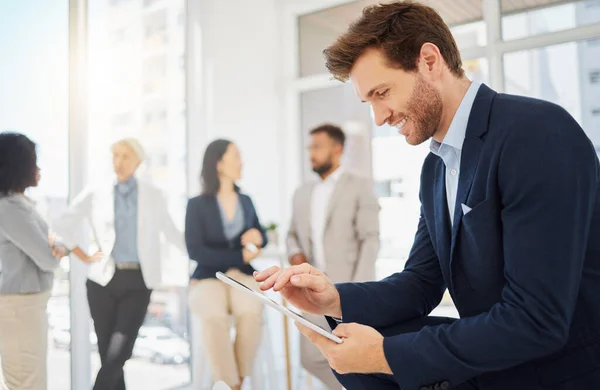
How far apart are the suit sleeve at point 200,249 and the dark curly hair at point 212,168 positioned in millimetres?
121

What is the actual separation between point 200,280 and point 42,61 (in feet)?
4.54

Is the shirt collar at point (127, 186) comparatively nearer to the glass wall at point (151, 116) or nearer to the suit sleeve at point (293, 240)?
the glass wall at point (151, 116)

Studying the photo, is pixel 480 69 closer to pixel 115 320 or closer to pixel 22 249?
pixel 115 320

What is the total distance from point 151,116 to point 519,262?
2912 mm

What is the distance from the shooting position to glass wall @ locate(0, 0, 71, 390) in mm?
2369

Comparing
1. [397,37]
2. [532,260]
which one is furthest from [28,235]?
[532,260]

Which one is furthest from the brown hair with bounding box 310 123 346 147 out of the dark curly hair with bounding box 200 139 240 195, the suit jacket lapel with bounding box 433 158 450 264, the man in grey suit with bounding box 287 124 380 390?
the suit jacket lapel with bounding box 433 158 450 264

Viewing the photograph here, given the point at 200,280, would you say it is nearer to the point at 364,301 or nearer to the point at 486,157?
the point at 364,301

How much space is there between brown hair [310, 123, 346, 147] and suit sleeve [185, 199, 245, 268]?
0.87 metres

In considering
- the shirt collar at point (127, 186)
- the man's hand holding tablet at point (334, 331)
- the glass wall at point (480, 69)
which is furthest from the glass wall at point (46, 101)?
the glass wall at point (480, 69)

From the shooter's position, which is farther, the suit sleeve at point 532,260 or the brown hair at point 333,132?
the brown hair at point 333,132

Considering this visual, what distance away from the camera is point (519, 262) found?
35.8 inches

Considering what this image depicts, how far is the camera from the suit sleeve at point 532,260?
2.91 feet

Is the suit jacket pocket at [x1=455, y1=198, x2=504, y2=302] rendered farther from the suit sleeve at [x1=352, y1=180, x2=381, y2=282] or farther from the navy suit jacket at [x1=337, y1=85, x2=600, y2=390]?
the suit sleeve at [x1=352, y1=180, x2=381, y2=282]
